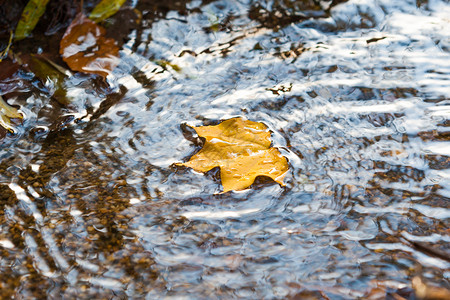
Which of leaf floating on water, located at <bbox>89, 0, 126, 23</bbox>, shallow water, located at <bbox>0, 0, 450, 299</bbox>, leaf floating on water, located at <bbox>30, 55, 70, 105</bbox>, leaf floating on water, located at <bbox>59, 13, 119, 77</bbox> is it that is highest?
leaf floating on water, located at <bbox>89, 0, 126, 23</bbox>

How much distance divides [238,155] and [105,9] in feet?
4.88

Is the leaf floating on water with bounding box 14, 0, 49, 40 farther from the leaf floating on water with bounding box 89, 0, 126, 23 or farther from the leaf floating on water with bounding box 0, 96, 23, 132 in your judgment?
the leaf floating on water with bounding box 0, 96, 23, 132

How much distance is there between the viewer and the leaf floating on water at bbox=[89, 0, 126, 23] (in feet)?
8.34

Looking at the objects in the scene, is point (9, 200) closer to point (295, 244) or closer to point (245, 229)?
point (245, 229)

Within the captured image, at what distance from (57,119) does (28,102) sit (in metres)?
0.20

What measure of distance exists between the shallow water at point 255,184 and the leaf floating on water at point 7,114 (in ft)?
0.14

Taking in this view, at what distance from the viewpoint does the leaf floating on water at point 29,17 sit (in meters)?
2.40

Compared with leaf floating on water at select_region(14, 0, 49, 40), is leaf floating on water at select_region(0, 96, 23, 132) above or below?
below

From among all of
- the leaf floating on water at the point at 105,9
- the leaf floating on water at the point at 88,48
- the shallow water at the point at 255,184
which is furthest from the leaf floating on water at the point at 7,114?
the leaf floating on water at the point at 105,9

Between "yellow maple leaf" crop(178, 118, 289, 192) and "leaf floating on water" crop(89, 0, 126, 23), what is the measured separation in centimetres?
118

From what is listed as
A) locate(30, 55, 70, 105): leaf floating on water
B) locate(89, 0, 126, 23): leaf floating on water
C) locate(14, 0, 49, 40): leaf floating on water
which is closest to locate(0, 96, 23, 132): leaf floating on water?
locate(30, 55, 70, 105): leaf floating on water

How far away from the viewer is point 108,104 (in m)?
2.03

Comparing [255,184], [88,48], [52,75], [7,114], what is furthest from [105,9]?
[255,184]

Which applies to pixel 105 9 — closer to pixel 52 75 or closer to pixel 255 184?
pixel 52 75
